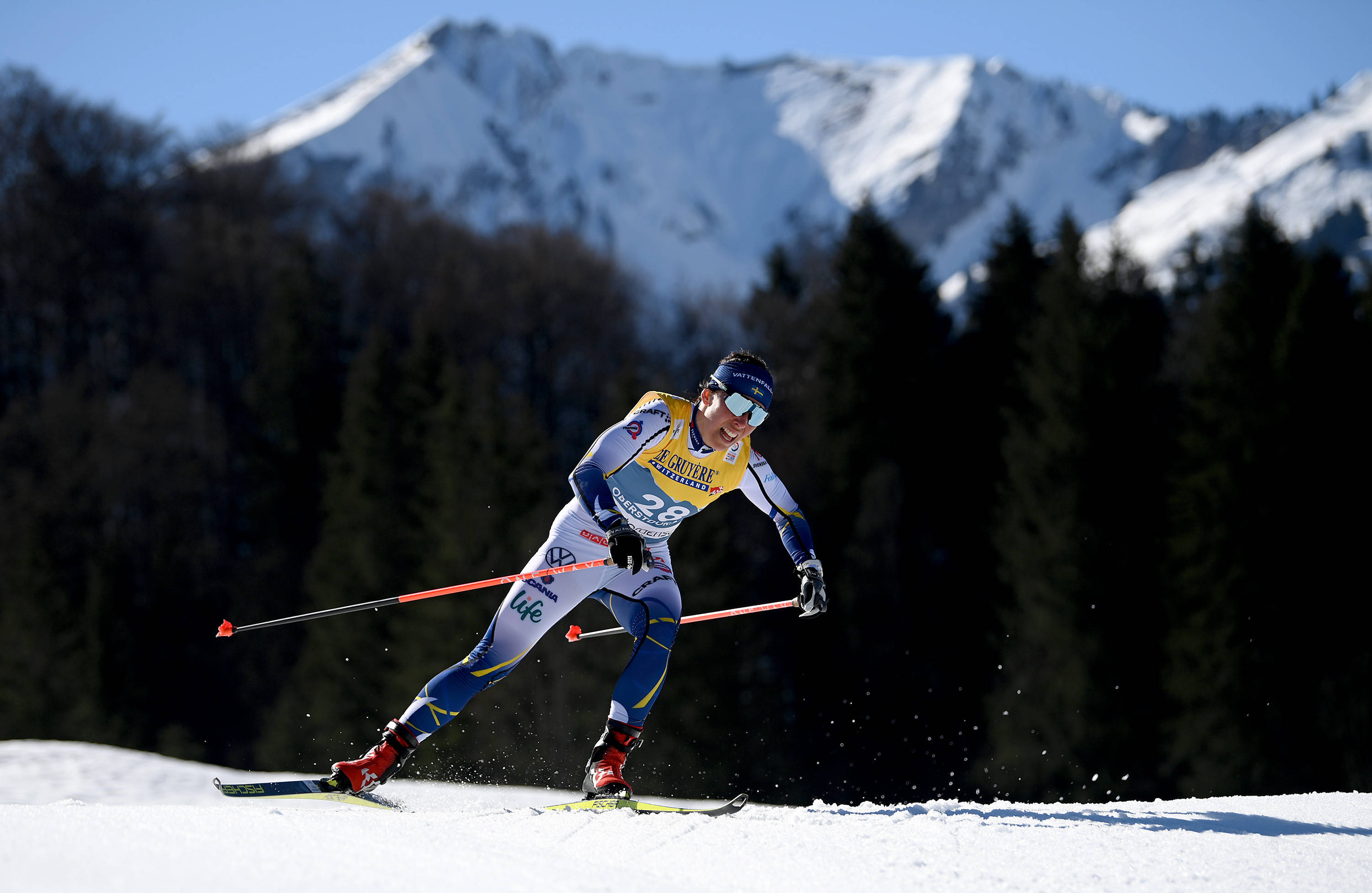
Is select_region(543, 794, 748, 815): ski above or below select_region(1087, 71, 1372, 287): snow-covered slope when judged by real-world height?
below

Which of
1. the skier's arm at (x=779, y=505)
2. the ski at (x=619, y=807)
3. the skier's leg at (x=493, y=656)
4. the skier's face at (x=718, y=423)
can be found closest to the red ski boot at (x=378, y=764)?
the skier's leg at (x=493, y=656)

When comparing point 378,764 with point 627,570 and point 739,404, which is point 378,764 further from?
point 739,404

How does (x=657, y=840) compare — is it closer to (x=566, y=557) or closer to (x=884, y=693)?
(x=566, y=557)

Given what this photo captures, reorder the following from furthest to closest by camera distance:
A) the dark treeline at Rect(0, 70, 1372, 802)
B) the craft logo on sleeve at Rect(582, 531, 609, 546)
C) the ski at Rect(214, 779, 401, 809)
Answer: the dark treeline at Rect(0, 70, 1372, 802)
the craft logo on sleeve at Rect(582, 531, 609, 546)
the ski at Rect(214, 779, 401, 809)

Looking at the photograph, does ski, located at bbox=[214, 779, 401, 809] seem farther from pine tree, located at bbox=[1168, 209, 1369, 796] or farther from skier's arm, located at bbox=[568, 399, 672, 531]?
pine tree, located at bbox=[1168, 209, 1369, 796]

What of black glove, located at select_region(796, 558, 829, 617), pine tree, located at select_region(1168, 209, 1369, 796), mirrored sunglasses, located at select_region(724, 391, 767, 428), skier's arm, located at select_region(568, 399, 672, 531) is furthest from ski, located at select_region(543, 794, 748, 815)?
pine tree, located at select_region(1168, 209, 1369, 796)

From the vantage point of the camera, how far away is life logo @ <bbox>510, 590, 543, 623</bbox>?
4.64 m

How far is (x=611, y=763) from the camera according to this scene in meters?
4.49

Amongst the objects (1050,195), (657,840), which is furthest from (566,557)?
(1050,195)

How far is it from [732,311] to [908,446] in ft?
51.5

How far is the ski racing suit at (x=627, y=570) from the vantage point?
14.8 feet

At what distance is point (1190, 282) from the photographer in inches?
1213

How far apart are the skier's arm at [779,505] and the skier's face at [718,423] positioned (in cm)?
35

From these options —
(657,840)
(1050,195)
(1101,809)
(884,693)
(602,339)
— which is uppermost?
(1050,195)
